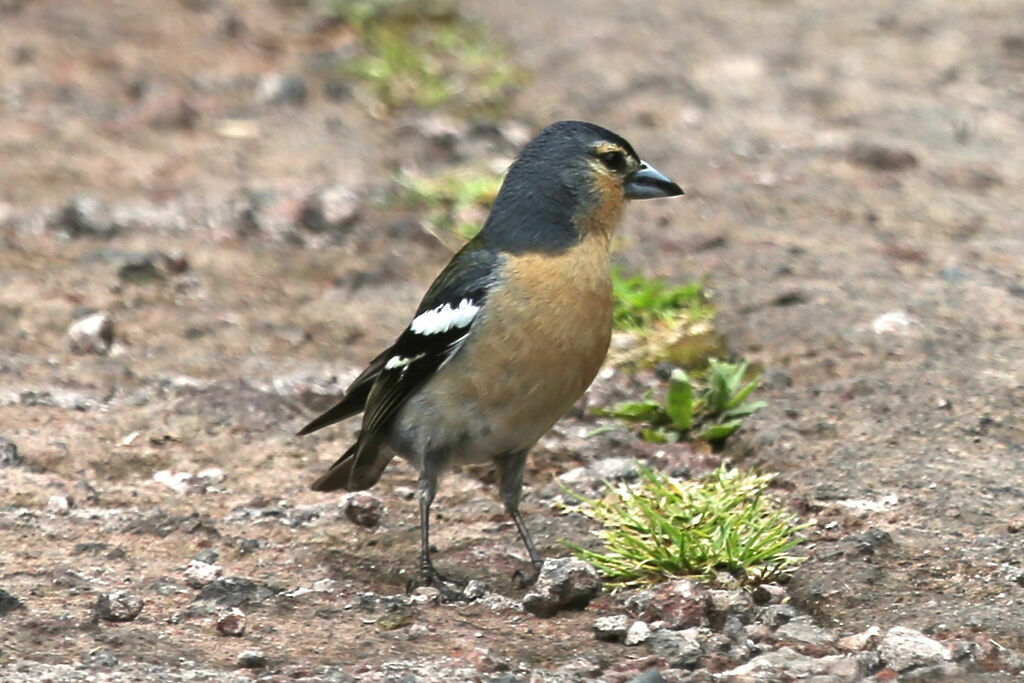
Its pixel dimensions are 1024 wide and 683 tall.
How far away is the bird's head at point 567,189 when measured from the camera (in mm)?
4816

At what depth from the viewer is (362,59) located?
30.5 feet

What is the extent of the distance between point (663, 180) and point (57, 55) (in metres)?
5.26

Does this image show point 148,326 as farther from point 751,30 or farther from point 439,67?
point 751,30

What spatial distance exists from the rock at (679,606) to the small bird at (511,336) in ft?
1.80

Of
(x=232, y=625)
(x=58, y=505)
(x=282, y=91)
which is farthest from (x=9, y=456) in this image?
(x=282, y=91)

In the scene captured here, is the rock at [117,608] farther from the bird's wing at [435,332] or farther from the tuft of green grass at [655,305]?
the tuft of green grass at [655,305]

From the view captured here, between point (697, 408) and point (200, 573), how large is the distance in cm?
194

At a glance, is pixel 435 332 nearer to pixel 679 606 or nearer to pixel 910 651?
pixel 679 606

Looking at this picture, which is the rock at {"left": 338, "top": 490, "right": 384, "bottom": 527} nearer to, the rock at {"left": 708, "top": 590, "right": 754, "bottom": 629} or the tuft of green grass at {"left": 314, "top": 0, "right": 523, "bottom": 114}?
the rock at {"left": 708, "top": 590, "right": 754, "bottom": 629}

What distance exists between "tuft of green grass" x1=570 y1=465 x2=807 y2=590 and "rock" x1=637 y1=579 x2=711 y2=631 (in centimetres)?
24

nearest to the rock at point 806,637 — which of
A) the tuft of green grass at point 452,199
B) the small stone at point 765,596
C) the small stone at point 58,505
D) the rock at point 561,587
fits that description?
the small stone at point 765,596

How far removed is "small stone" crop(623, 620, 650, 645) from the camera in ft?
13.3

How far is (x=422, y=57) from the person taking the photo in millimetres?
9203

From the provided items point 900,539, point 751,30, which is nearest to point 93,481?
point 900,539
